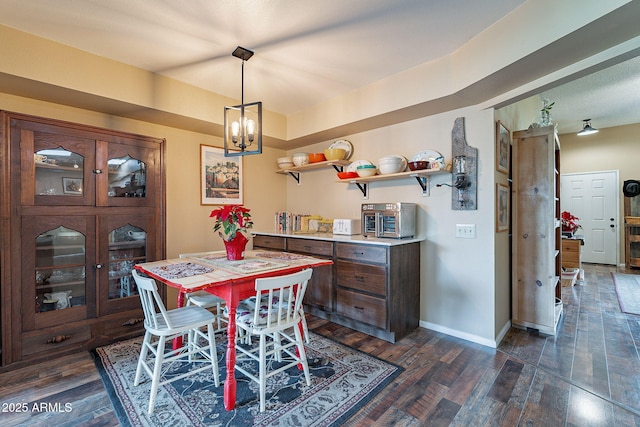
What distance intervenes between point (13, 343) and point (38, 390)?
49 cm

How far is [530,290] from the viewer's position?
2910mm

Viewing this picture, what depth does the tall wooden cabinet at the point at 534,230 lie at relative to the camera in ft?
9.22

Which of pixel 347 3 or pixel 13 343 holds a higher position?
pixel 347 3

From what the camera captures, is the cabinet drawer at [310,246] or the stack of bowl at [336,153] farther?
the stack of bowl at [336,153]

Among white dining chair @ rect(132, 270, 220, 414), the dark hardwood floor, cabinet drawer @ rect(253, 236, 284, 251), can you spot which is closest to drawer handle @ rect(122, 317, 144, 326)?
the dark hardwood floor

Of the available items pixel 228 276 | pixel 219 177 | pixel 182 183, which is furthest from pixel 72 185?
pixel 228 276

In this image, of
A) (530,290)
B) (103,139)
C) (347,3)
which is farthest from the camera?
(530,290)

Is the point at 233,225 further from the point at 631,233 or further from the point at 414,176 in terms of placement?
the point at 631,233

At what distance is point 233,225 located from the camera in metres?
2.29

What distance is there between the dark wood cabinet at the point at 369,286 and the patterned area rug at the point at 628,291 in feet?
9.27

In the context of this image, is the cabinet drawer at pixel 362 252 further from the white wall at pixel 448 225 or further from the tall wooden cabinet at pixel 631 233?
the tall wooden cabinet at pixel 631 233

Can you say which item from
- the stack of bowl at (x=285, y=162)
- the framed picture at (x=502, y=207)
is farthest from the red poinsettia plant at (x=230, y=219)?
the framed picture at (x=502, y=207)

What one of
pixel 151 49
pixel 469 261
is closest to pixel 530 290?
pixel 469 261

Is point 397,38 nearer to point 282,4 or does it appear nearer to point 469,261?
point 282,4
